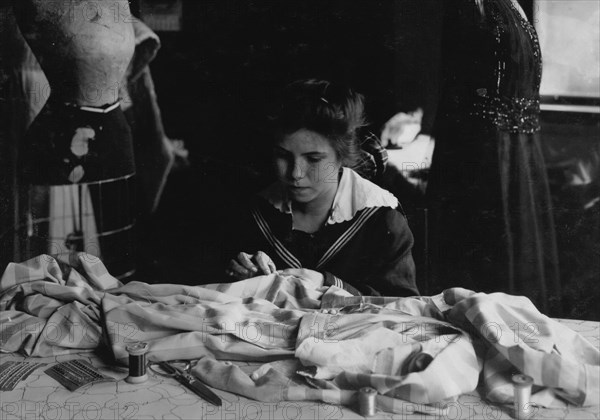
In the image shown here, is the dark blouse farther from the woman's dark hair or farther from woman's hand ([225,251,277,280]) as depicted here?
the woman's dark hair

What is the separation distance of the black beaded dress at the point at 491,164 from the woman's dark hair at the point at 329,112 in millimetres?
202

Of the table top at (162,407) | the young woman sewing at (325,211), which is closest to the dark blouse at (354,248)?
the young woman sewing at (325,211)

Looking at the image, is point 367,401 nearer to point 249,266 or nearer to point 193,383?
point 193,383

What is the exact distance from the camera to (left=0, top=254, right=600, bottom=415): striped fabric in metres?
1.23

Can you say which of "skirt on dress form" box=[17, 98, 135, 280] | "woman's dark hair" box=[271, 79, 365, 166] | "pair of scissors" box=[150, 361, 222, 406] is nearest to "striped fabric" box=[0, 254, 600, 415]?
"pair of scissors" box=[150, 361, 222, 406]

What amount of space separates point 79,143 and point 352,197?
737 mm

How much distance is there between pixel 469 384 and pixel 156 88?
1066 millimetres

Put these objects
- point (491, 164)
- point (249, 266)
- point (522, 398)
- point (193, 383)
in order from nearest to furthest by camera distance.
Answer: point (522, 398)
point (193, 383)
point (491, 164)
point (249, 266)

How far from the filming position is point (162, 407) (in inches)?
48.8

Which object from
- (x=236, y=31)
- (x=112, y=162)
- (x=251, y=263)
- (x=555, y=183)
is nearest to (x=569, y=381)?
(x=555, y=183)

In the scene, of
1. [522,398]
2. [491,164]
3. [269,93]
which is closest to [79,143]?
[269,93]

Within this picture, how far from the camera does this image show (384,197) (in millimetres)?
1701

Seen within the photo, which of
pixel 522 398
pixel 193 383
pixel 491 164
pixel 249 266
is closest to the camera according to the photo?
pixel 522 398

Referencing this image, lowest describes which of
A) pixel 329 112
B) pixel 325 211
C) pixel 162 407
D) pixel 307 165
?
pixel 162 407
